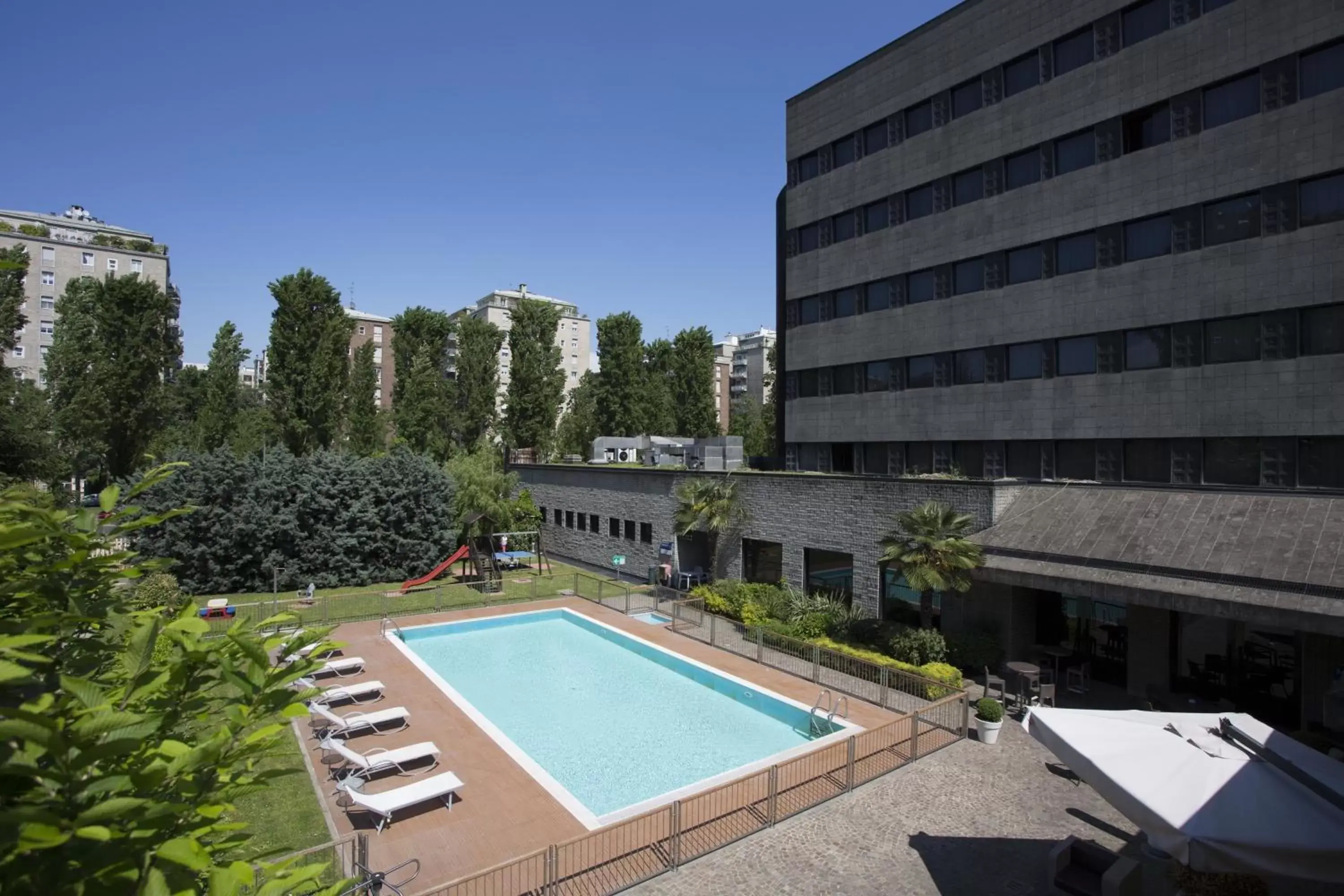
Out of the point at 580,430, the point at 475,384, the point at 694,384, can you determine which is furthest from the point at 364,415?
the point at 694,384

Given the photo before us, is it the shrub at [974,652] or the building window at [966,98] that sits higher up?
the building window at [966,98]

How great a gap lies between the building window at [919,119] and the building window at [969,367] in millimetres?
8990

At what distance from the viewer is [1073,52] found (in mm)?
24188

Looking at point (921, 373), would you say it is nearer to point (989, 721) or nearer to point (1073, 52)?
point (1073, 52)

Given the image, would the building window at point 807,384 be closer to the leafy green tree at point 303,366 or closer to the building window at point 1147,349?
the building window at point 1147,349

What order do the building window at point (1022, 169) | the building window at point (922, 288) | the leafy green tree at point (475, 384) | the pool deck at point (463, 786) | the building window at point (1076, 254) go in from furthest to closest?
the leafy green tree at point (475, 384), the building window at point (922, 288), the building window at point (1022, 169), the building window at point (1076, 254), the pool deck at point (463, 786)

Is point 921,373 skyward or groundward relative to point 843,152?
groundward

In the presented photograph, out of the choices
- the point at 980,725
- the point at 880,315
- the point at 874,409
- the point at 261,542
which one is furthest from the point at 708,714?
the point at 261,542

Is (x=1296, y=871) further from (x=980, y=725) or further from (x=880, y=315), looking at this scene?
(x=880, y=315)

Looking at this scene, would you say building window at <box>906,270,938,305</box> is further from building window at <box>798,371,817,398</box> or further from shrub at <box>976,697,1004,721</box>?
shrub at <box>976,697,1004,721</box>

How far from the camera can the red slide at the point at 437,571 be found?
31.9 m

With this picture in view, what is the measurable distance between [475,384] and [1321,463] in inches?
1860

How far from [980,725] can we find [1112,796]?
25.6 ft

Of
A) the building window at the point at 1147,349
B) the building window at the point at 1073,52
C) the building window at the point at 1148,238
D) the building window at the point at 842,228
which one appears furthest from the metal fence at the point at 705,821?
the building window at the point at 842,228
